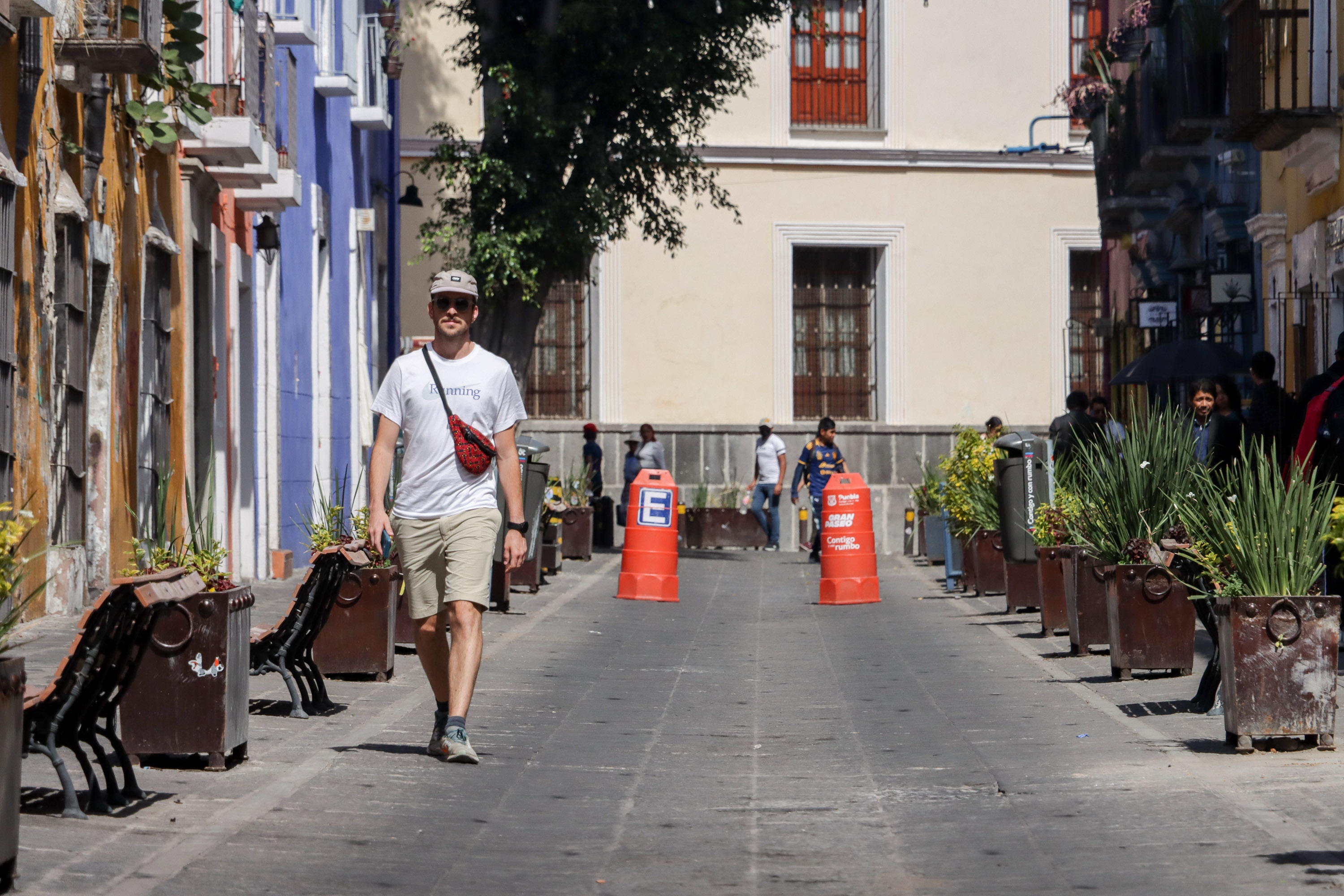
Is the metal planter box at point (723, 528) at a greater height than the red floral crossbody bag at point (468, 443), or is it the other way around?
the red floral crossbody bag at point (468, 443)

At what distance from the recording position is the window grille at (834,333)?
120ft

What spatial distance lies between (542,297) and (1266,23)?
358 inches

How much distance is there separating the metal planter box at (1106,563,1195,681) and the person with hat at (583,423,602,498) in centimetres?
1980

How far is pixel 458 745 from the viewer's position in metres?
8.08

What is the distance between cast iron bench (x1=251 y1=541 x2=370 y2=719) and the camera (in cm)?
950

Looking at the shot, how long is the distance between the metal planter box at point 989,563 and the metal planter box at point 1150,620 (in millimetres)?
7970

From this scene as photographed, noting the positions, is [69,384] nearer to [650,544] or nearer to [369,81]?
[650,544]

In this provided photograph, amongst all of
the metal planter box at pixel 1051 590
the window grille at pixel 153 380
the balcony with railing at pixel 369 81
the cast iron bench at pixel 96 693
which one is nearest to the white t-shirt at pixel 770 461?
the balcony with railing at pixel 369 81

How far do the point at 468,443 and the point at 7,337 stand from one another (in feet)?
20.0

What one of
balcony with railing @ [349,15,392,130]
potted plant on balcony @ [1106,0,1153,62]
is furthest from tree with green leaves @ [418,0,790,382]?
potted plant on balcony @ [1106,0,1153,62]

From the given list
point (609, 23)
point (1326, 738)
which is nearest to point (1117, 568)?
point (1326, 738)

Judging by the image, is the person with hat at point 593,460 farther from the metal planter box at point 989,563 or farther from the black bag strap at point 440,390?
the black bag strap at point 440,390

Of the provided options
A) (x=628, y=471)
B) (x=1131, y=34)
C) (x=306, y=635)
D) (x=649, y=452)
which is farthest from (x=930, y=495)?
(x=306, y=635)

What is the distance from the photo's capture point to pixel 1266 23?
20844 mm
